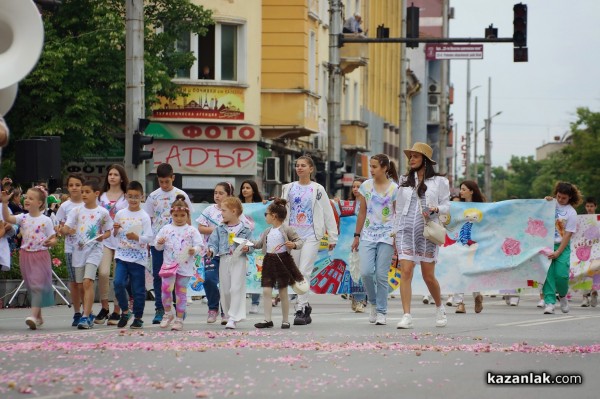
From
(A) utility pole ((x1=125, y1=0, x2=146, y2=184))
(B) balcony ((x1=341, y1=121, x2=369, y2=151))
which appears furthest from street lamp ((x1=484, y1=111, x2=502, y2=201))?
(A) utility pole ((x1=125, y1=0, x2=146, y2=184))

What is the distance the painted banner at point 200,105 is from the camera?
40562mm

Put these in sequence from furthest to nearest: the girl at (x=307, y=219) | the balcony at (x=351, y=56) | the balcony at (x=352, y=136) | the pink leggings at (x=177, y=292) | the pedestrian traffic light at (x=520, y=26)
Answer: the balcony at (x=352, y=136) < the balcony at (x=351, y=56) < the pedestrian traffic light at (x=520, y=26) < the girl at (x=307, y=219) < the pink leggings at (x=177, y=292)

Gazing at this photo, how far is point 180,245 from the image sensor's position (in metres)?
15.1

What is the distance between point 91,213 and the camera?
50.8 ft

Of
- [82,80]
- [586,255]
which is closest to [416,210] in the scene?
[586,255]

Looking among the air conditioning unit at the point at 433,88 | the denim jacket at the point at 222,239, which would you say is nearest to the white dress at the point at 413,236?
the denim jacket at the point at 222,239

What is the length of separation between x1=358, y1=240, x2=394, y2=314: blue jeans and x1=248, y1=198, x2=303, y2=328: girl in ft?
2.84

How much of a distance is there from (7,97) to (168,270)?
30.0ft

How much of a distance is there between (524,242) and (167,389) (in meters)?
13.1

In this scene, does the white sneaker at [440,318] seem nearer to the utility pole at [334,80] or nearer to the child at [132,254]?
the child at [132,254]

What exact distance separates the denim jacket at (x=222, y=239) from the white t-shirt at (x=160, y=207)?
3.85 ft

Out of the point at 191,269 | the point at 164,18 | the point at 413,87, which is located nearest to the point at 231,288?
the point at 191,269

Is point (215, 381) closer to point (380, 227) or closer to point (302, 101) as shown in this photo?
point (380, 227)

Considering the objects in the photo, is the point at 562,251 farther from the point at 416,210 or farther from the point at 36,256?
the point at 36,256
